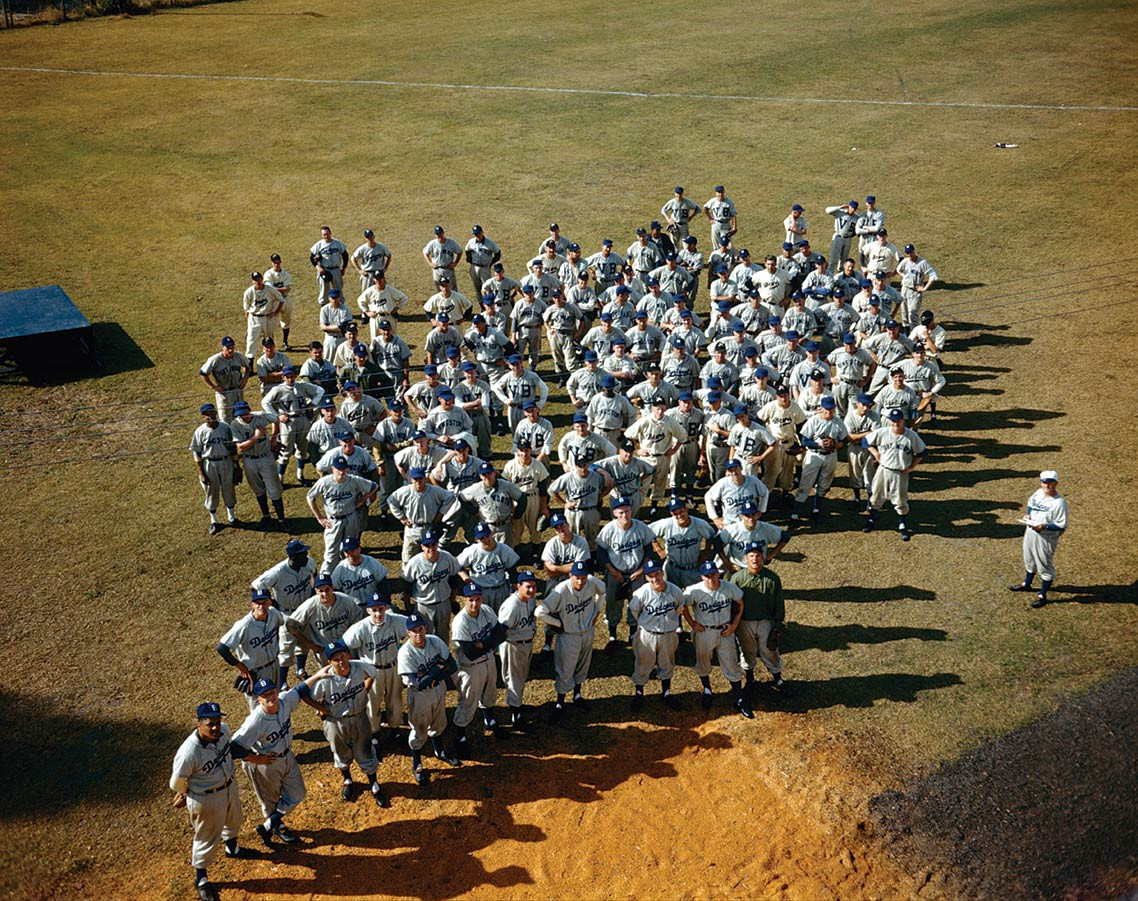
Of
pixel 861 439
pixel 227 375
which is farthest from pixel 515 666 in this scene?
pixel 227 375

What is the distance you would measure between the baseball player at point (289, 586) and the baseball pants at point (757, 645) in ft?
15.5

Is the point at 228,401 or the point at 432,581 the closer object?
the point at 432,581

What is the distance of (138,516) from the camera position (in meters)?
15.8

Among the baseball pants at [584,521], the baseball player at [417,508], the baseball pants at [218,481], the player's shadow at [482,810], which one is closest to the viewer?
the player's shadow at [482,810]

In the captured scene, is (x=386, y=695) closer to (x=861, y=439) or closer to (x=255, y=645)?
(x=255, y=645)

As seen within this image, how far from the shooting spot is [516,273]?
24109 millimetres

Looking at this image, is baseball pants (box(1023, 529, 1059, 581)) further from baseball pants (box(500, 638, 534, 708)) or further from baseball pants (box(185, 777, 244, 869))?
baseball pants (box(185, 777, 244, 869))

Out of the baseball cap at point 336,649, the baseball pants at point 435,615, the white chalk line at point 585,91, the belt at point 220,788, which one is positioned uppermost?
the white chalk line at point 585,91

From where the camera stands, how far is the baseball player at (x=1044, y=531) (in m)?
12.7

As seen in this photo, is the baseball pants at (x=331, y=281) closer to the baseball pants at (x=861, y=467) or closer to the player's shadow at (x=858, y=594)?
the baseball pants at (x=861, y=467)

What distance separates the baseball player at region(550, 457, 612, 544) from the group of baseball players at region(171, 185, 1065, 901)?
3 centimetres

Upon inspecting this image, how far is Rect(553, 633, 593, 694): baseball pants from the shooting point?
455 inches

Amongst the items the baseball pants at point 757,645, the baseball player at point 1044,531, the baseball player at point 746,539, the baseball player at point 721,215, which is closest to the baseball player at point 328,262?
the baseball player at point 721,215

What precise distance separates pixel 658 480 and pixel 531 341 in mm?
5303
